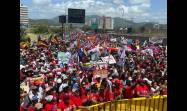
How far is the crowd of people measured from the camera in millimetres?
5859

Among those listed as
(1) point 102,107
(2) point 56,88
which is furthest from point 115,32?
(1) point 102,107

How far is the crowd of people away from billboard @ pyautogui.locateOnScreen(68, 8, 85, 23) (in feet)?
1.99

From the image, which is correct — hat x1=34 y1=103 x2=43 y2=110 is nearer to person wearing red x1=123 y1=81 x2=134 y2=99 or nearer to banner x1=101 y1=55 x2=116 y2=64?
person wearing red x1=123 y1=81 x2=134 y2=99

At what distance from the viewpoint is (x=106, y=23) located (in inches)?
529

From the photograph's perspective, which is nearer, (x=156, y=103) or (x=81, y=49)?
(x=156, y=103)

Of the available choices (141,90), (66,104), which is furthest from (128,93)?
(66,104)

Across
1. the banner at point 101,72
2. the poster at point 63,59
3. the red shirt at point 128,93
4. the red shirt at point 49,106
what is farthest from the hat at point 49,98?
the poster at point 63,59

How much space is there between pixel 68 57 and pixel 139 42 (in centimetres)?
341

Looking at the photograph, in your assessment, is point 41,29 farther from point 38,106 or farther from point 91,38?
point 38,106

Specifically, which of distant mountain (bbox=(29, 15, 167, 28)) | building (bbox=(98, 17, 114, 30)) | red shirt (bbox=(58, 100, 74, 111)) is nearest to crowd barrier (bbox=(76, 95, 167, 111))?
red shirt (bbox=(58, 100, 74, 111))

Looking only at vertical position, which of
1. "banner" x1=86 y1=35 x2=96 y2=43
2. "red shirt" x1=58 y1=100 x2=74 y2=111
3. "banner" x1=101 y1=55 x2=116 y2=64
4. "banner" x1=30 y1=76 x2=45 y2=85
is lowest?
"red shirt" x1=58 y1=100 x2=74 y2=111

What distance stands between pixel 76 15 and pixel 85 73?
5047mm
